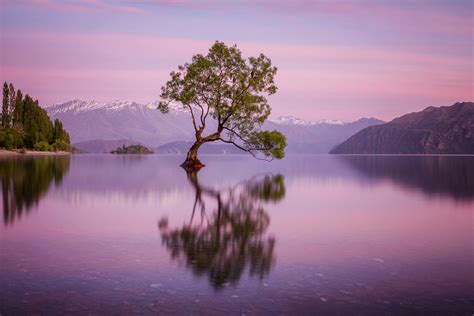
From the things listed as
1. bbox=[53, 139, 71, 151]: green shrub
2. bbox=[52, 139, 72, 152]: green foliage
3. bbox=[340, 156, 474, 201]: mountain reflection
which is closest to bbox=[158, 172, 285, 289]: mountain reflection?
bbox=[340, 156, 474, 201]: mountain reflection

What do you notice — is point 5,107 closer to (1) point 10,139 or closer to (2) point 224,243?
(1) point 10,139

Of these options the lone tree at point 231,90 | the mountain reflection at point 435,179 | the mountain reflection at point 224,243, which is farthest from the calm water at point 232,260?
the lone tree at point 231,90

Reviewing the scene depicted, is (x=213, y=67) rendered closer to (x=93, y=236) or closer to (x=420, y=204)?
(x=420, y=204)

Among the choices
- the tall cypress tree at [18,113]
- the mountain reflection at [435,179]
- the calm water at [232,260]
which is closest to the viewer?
the calm water at [232,260]

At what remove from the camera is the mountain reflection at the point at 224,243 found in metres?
12.9

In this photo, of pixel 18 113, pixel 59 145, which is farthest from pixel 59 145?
pixel 18 113

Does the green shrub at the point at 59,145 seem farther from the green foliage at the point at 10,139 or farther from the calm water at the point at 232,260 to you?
the calm water at the point at 232,260

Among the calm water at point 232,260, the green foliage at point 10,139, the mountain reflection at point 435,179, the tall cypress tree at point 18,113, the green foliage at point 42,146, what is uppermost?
the tall cypress tree at point 18,113

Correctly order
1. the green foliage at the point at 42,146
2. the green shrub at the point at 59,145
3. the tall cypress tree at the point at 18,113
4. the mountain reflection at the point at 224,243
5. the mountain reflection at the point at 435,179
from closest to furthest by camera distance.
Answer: the mountain reflection at the point at 224,243 < the mountain reflection at the point at 435,179 < the green foliage at the point at 42,146 < the tall cypress tree at the point at 18,113 < the green shrub at the point at 59,145

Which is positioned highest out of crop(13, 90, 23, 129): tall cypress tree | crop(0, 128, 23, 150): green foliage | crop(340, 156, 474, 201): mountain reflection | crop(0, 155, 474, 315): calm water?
crop(13, 90, 23, 129): tall cypress tree

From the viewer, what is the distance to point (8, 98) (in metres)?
182

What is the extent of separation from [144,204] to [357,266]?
1746cm

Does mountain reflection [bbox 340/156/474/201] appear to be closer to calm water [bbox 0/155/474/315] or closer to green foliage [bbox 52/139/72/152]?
calm water [bbox 0/155/474/315]

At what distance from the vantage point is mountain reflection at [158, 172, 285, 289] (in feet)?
42.5
